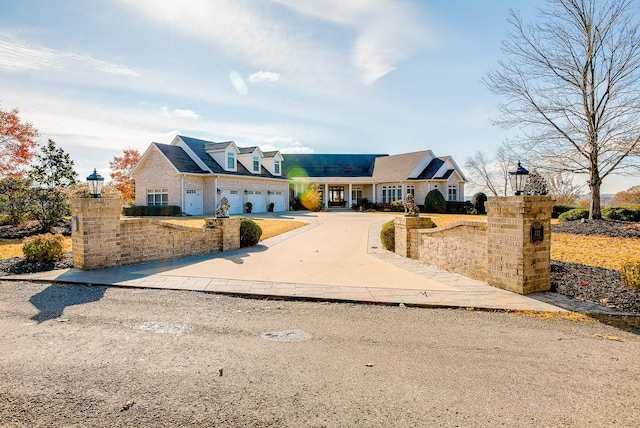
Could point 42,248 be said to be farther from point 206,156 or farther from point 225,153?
point 206,156

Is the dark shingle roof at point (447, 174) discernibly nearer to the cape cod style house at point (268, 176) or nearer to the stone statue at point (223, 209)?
the cape cod style house at point (268, 176)

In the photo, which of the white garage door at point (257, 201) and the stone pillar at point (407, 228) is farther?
the white garage door at point (257, 201)

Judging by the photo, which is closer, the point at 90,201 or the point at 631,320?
the point at 631,320

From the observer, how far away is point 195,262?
9375 mm

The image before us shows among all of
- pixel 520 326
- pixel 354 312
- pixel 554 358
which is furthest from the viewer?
pixel 354 312

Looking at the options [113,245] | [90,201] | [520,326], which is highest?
[90,201]

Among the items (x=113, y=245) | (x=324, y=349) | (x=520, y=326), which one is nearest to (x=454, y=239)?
(x=520, y=326)

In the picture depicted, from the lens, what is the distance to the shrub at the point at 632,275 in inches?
221

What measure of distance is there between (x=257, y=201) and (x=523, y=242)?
2754 cm

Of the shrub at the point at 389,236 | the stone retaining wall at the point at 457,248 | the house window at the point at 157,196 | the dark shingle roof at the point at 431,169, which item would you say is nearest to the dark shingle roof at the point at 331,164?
the dark shingle roof at the point at 431,169

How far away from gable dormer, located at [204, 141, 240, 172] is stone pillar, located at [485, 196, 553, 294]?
25770 millimetres

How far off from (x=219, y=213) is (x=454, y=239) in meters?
7.58

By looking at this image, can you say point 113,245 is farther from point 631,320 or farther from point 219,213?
point 631,320

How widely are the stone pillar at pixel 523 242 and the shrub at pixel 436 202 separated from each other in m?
26.0
